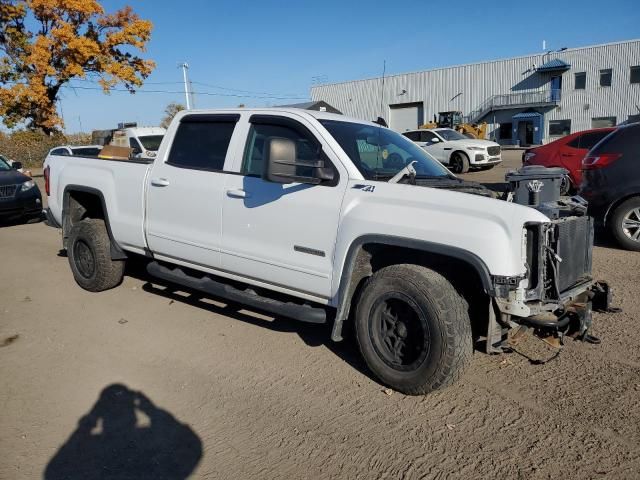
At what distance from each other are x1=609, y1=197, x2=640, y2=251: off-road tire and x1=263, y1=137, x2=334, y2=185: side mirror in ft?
17.4

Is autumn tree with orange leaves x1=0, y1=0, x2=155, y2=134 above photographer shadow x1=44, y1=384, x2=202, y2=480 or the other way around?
above

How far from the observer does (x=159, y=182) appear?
4.90 metres

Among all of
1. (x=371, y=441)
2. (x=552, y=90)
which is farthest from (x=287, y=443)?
(x=552, y=90)

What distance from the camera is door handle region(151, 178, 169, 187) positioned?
4.86m

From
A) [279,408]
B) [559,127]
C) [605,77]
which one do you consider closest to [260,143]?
[279,408]

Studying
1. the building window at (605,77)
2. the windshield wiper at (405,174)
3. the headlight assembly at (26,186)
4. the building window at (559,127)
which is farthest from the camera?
the building window at (559,127)

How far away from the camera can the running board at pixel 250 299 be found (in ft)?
12.8

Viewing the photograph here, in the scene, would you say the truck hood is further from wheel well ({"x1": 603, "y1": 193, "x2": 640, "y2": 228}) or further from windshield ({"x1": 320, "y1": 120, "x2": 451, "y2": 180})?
wheel well ({"x1": 603, "y1": 193, "x2": 640, "y2": 228})

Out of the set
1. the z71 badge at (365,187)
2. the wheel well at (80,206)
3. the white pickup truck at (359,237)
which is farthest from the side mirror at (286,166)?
the wheel well at (80,206)

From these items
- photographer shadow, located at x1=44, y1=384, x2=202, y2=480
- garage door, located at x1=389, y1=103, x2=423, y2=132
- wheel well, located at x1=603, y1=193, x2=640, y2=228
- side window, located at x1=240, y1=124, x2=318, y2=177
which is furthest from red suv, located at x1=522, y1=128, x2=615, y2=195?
garage door, located at x1=389, y1=103, x2=423, y2=132

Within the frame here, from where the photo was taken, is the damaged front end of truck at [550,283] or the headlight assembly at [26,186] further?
the headlight assembly at [26,186]

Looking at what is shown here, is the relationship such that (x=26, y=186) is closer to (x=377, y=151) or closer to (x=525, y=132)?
(x=377, y=151)

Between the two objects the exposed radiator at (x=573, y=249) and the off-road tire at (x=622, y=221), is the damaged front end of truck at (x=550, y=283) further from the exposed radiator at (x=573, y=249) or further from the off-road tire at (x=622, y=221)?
the off-road tire at (x=622, y=221)

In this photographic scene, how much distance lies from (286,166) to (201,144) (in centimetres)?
151
